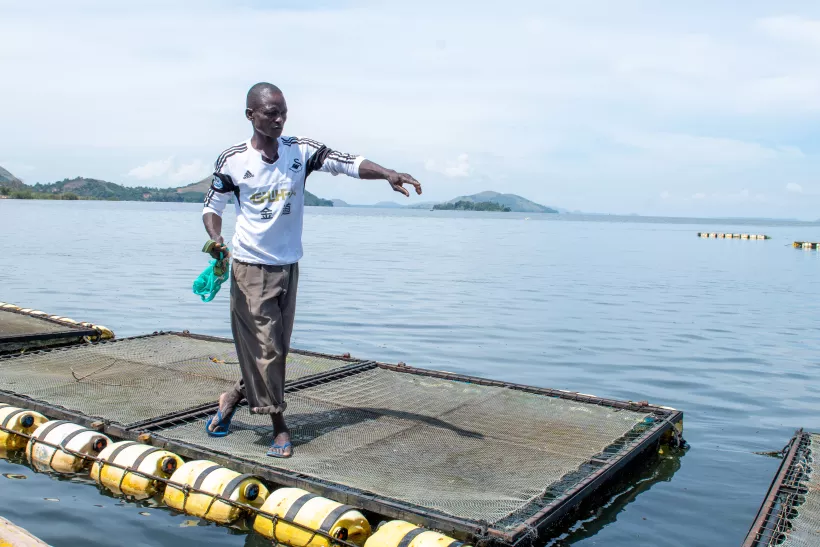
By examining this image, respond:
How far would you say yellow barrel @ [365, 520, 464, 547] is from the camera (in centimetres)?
507

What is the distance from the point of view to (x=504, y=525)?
532 centimetres

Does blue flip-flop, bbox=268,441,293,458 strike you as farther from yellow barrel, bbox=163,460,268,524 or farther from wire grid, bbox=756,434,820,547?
wire grid, bbox=756,434,820,547

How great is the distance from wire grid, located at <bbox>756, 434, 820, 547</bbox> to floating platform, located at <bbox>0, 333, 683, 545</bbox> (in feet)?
4.25

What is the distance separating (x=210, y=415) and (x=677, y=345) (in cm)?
1227

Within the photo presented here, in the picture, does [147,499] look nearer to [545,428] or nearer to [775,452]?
[545,428]

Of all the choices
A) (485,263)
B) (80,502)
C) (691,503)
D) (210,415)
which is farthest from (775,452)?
(485,263)

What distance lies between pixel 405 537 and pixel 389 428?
2.39 m

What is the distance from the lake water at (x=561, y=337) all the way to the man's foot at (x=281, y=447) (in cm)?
71

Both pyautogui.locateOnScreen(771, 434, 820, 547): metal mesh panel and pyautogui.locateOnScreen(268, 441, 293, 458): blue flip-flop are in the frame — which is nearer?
pyautogui.locateOnScreen(771, 434, 820, 547): metal mesh panel

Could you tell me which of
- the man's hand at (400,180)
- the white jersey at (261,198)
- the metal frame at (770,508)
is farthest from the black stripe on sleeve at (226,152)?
the metal frame at (770,508)

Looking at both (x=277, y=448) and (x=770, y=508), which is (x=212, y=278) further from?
(x=770, y=508)

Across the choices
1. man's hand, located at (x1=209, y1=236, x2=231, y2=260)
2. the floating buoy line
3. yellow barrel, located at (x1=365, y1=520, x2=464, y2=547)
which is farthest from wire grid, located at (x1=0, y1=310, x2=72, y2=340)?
yellow barrel, located at (x1=365, y1=520, x2=464, y2=547)

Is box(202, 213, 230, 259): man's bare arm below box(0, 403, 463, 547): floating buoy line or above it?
above

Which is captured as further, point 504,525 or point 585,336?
point 585,336
